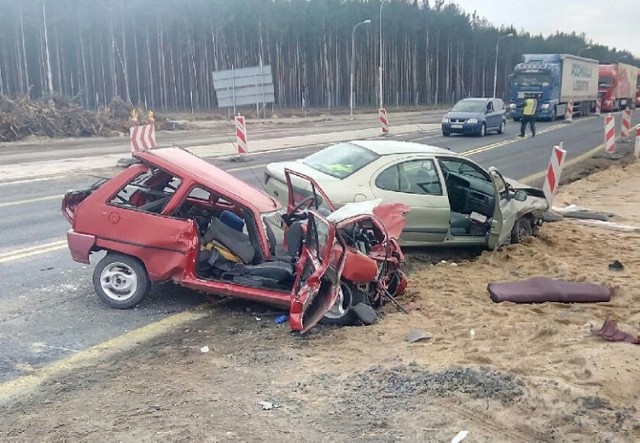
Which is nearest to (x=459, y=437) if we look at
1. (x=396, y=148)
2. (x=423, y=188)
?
(x=423, y=188)

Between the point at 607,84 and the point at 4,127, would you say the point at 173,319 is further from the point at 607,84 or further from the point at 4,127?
the point at 607,84

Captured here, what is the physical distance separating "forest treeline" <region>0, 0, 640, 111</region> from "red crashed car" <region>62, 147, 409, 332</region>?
47.8 metres

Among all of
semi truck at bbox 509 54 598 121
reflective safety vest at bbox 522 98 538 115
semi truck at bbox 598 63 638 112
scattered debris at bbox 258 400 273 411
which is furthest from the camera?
semi truck at bbox 598 63 638 112

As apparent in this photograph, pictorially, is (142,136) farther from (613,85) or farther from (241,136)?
(613,85)

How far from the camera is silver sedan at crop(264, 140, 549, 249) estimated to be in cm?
812

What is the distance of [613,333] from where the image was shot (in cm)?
544

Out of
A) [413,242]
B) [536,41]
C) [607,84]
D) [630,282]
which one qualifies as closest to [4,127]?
[413,242]

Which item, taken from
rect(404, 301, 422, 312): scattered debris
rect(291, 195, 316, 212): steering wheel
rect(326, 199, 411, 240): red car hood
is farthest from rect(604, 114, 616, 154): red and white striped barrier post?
rect(404, 301, 422, 312): scattered debris

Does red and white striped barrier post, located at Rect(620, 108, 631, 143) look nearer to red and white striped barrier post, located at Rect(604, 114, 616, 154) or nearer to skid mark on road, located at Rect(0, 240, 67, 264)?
red and white striped barrier post, located at Rect(604, 114, 616, 154)

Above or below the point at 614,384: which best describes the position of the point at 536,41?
above

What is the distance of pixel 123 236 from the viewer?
6.21m

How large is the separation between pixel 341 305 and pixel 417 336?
779mm

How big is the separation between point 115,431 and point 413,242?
16.5 ft

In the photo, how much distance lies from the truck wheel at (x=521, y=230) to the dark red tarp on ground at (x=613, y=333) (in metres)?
4.04
